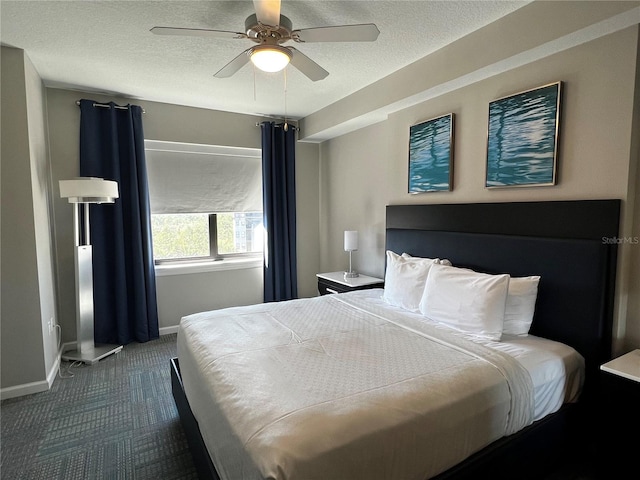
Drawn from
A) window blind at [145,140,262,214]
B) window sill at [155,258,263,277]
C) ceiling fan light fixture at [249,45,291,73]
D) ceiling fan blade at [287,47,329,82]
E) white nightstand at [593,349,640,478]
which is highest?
ceiling fan blade at [287,47,329,82]

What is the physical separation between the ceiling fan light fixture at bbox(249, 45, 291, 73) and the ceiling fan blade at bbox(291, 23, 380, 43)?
3.9 inches

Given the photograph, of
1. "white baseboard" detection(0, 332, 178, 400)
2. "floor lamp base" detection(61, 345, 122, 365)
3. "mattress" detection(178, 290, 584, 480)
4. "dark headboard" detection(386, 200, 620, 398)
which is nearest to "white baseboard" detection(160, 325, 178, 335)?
"floor lamp base" detection(61, 345, 122, 365)

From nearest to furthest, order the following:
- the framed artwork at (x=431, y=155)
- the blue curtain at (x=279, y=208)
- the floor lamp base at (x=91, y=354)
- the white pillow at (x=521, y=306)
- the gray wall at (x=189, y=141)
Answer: the white pillow at (x=521, y=306) < the framed artwork at (x=431, y=155) < the floor lamp base at (x=91, y=354) < the gray wall at (x=189, y=141) < the blue curtain at (x=279, y=208)

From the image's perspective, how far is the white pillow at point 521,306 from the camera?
7.24 feet

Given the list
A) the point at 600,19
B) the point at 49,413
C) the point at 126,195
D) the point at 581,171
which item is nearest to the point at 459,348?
the point at 581,171

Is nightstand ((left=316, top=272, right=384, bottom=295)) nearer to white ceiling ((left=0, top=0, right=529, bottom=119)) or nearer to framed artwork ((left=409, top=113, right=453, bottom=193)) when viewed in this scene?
framed artwork ((left=409, top=113, right=453, bottom=193))

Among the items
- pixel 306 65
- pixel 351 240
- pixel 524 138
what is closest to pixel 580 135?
pixel 524 138

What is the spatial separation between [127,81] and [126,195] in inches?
→ 45.9

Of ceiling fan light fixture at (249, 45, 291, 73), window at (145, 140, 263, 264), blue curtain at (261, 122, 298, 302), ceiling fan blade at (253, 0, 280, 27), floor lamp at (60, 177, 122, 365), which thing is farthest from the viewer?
blue curtain at (261, 122, 298, 302)

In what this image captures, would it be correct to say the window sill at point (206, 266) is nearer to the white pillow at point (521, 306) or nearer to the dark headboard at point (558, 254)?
the dark headboard at point (558, 254)

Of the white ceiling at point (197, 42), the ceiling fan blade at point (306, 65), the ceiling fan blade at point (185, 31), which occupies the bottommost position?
the ceiling fan blade at point (306, 65)

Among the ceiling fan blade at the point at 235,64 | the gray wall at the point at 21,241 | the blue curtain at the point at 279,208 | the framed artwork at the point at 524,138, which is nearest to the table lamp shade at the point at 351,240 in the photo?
the blue curtain at the point at 279,208

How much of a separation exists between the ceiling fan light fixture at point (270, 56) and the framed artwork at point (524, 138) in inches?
63.7

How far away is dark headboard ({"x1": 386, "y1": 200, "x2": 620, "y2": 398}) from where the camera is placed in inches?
78.1
